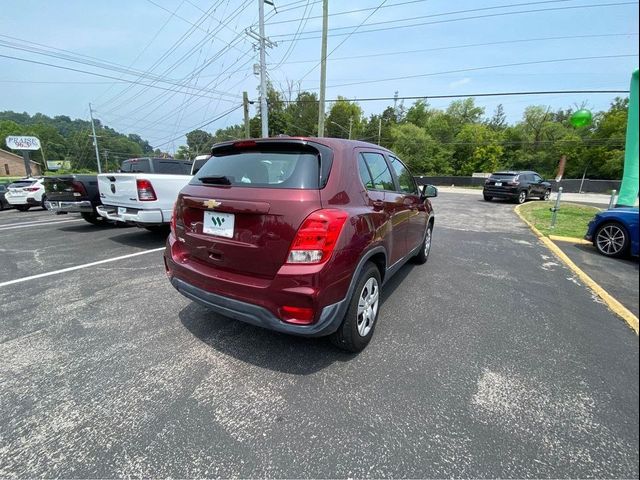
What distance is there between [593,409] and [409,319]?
5.07 feet

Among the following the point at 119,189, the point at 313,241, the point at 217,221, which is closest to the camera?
the point at 313,241

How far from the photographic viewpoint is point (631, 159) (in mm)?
767

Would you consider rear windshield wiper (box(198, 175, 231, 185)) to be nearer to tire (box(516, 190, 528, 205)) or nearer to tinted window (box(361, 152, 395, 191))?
tinted window (box(361, 152, 395, 191))

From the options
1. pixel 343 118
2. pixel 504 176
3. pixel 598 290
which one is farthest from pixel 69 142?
pixel 598 290

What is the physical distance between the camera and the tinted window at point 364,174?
280 centimetres

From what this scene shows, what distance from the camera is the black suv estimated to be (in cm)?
1519

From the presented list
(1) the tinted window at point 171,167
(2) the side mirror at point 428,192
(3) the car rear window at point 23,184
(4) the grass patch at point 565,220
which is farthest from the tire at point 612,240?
(3) the car rear window at point 23,184

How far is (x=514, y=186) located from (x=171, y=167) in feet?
49.8

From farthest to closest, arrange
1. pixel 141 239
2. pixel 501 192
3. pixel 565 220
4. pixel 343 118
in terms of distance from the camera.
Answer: pixel 343 118, pixel 501 192, pixel 565 220, pixel 141 239

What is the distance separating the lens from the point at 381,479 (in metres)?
1.63

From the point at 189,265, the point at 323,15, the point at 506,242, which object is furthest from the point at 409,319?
the point at 323,15

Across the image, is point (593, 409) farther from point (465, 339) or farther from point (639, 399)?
point (639, 399)

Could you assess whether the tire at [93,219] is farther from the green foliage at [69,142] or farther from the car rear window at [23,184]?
the green foliage at [69,142]

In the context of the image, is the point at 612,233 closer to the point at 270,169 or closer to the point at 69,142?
the point at 270,169
